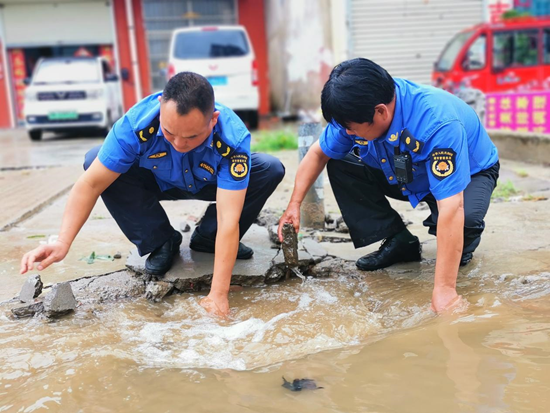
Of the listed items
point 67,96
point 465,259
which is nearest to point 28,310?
point 465,259

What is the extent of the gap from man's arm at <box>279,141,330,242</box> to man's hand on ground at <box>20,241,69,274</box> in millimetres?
1004

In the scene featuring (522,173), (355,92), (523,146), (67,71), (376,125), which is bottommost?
(522,173)

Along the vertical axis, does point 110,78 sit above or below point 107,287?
above

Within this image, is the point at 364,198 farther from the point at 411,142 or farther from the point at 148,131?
the point at 148,131

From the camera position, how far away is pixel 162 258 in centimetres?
277

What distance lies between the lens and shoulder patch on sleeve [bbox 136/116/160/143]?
2359 millimetres

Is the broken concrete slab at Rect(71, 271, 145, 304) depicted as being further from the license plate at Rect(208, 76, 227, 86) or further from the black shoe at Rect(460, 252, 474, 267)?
the license plate at Rect(208, 76, 227, 86)

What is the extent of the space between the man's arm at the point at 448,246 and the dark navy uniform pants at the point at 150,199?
0.92 metres

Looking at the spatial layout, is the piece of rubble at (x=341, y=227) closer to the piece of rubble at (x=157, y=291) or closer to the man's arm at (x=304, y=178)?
the man's arm at (x=304, y=178)

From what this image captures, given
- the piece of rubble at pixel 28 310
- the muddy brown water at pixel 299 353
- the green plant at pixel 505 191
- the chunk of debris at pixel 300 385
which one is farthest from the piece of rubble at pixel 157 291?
the green plant at pixel 505 191

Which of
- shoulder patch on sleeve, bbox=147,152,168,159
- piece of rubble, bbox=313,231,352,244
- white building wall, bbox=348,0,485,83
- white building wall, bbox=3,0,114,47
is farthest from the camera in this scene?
white building wall, bbox=3,0,114,47

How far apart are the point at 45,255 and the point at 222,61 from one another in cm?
845

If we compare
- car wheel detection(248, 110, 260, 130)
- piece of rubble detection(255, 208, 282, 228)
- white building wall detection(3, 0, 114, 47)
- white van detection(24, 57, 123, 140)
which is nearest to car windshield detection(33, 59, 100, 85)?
white van detection(24, 57, 123, 140)

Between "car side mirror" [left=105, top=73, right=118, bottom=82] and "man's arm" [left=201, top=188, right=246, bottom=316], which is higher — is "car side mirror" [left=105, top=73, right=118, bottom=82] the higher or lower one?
the higher one
